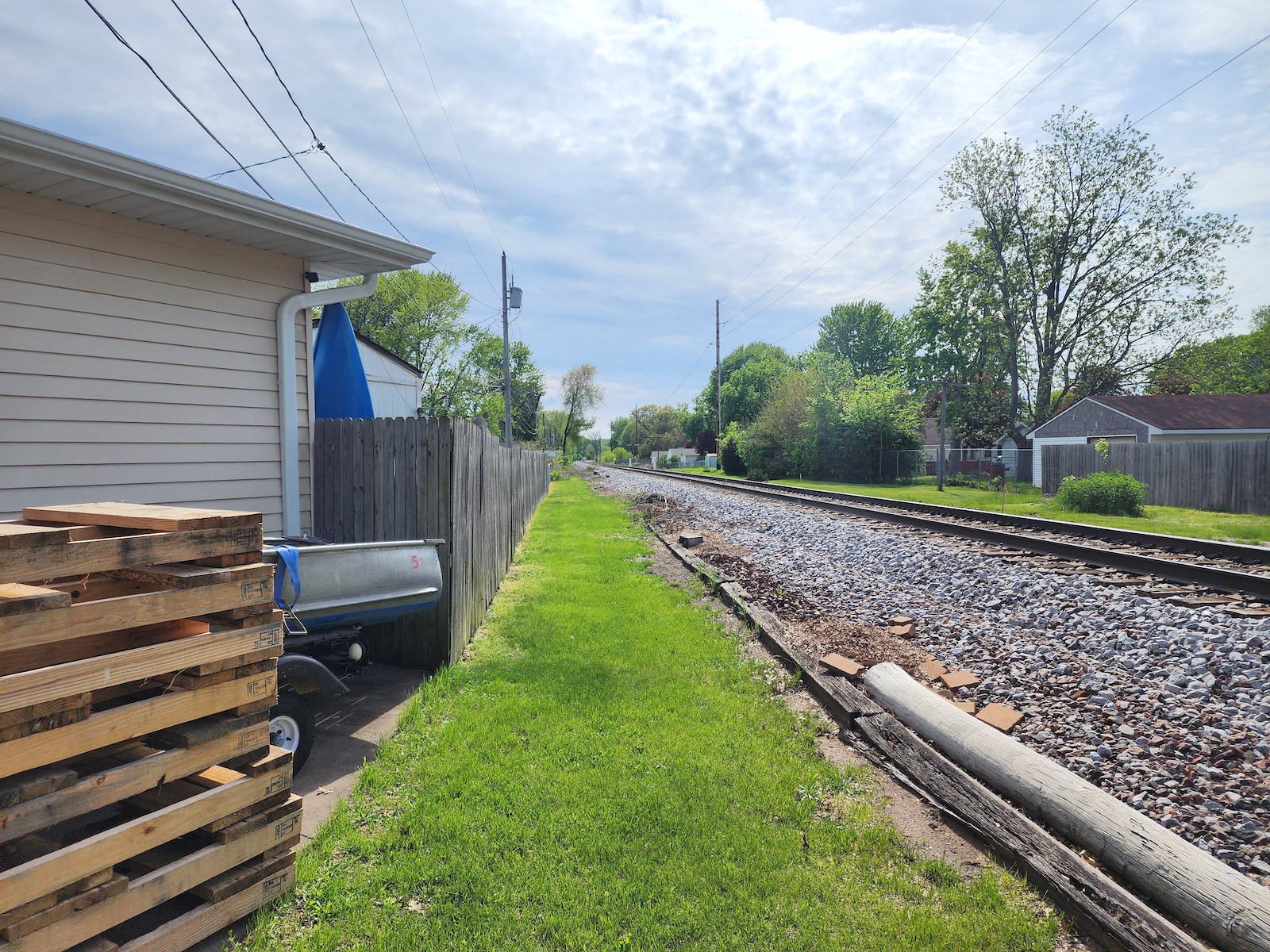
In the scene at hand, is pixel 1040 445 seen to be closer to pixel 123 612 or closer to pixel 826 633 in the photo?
pixel 826 633

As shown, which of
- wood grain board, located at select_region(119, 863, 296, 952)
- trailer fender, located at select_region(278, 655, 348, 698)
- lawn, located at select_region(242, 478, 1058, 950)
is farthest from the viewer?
trailer fender, located at select_region(278, 655, 348, 698)

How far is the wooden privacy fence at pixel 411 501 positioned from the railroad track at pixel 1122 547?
7570mm

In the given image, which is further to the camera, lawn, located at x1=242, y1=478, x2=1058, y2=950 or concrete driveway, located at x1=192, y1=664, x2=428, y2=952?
concrete driveway, located at x1=192, y1=664, x2=428, y2=952

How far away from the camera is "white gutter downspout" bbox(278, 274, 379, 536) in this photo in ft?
18.6

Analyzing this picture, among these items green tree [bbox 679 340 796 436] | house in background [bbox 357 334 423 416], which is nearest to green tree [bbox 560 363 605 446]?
green tree [bbox 679 340 796 436]

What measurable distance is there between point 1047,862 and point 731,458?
43.9 meters

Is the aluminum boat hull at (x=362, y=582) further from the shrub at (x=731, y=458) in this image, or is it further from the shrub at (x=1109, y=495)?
the shrub at (x=731, y=458)

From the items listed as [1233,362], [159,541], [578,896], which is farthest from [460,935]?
[1233,362]

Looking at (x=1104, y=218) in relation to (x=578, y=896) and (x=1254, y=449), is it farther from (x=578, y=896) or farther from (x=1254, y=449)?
(x=578, y=896)

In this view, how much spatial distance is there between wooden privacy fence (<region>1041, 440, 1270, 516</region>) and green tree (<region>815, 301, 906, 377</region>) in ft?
182

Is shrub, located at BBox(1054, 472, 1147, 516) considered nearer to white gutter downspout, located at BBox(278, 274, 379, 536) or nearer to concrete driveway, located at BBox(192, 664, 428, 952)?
concrete driveway, located at BBox(192, 664, 428, 952)

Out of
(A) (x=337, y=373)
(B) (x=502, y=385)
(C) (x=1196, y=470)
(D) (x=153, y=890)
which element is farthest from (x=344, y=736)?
(B) (x=502, y=385)

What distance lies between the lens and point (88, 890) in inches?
77.0

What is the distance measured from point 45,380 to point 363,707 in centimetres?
310
